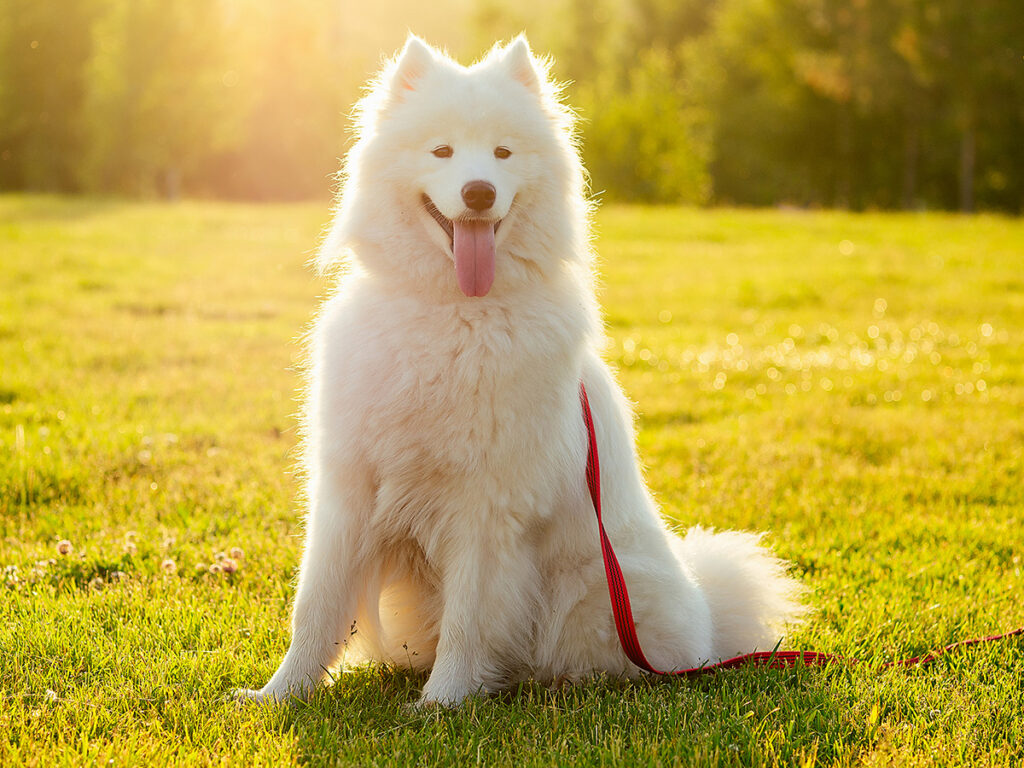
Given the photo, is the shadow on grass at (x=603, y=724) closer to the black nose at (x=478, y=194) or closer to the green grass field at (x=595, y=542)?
the green grass field at (x=595, y=542)

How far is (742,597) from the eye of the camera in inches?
144

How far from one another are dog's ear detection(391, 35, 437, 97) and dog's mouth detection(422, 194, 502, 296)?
552mm

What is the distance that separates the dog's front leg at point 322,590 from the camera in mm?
3211

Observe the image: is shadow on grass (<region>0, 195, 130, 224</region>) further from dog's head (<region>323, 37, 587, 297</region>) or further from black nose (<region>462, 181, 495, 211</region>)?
black nose (<region>462, 181, 495, 211</region>)

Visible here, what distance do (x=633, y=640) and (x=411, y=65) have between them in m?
2.15

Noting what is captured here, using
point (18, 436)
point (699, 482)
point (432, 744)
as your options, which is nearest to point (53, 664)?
point (432, 744)

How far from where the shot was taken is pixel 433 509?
319 cm

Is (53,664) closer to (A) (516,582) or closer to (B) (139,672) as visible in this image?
(B) (139,672)

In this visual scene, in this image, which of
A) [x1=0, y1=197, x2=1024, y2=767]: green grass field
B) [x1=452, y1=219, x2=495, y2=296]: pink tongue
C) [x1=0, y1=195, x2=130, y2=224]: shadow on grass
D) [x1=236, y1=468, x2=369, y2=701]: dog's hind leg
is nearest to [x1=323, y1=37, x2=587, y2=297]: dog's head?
[x1=452, y1=219, x2=495, y2=296]: pink tongue

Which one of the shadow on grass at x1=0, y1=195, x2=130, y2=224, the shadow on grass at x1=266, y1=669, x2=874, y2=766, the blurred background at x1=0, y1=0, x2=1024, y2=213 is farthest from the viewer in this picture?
the blurred background at x1=0, y1=0, x2=1024, y2=213

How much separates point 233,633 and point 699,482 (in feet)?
10.1

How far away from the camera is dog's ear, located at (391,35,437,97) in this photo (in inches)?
128

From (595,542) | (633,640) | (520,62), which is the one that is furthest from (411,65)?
(633,640)

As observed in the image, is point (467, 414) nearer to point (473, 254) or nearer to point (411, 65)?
point (473, 254)
